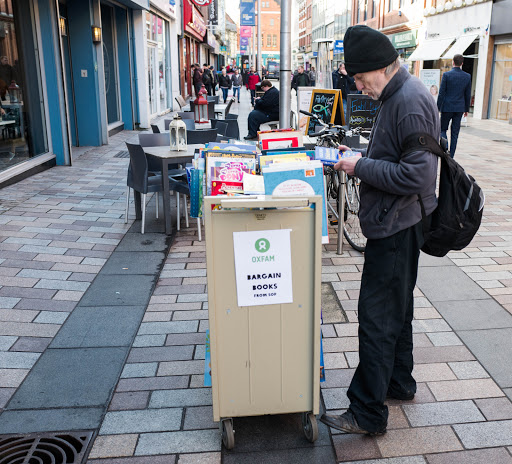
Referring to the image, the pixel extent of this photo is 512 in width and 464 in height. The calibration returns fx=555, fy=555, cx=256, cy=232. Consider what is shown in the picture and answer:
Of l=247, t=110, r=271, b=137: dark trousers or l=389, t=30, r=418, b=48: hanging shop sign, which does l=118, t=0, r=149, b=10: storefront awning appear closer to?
l=247, t=110, r=271, b=137: dark trousers

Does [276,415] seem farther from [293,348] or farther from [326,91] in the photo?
[326,91]

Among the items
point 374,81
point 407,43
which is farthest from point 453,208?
point 407,43

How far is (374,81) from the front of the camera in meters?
2.37

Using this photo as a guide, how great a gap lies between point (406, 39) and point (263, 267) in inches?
1171

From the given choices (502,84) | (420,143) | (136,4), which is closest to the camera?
(420,143)

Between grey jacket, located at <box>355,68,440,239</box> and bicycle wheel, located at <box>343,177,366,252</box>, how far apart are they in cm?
297

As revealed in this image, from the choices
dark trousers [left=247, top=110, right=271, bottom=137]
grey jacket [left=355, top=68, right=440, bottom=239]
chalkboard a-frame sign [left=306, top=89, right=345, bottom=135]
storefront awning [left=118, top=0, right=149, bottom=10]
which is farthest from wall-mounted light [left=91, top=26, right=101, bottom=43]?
grey jacket [left=355, top=68, right=440, bottom=239]

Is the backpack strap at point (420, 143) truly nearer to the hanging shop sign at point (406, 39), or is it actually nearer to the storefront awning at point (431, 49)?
the storefront awning at point (431, 49)

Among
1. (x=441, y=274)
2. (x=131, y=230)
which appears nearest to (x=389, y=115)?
(x=441, y=274)

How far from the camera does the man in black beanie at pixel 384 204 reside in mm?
2285

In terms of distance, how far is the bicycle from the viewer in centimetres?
539

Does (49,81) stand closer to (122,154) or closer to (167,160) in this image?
(122,154)

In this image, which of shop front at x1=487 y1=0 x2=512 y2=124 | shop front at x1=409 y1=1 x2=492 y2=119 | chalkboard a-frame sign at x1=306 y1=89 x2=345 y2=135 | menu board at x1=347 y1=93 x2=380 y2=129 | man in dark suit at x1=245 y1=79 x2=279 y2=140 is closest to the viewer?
menu board at x1=347 y1=93 x2=380 y2=129

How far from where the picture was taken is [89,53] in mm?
11516
